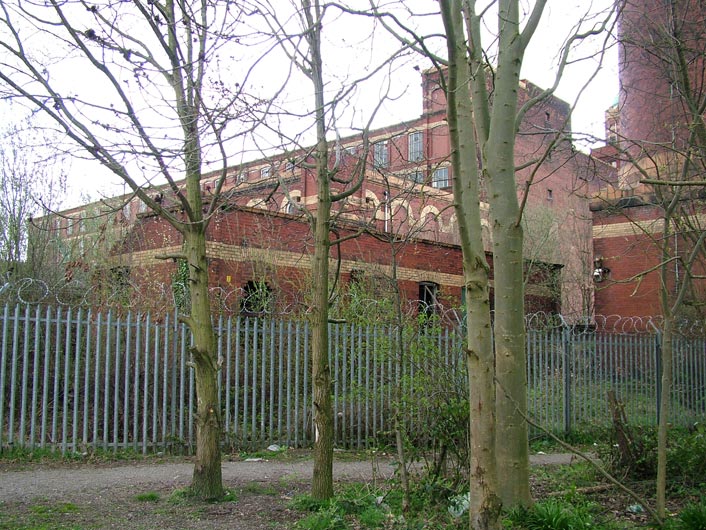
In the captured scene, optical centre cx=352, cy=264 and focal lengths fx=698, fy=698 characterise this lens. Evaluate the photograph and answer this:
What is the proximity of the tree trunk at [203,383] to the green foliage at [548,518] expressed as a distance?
9.46ft

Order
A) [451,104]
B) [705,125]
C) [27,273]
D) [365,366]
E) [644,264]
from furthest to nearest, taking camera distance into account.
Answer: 1. [644,264]
2. [27,273]
3. [365,366]
4. [705,125]
5. [451,104]

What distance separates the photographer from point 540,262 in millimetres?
24594

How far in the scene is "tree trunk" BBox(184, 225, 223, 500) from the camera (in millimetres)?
6949

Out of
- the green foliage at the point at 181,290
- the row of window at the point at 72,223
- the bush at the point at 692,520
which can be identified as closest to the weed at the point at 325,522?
the bush at the point at 692,520

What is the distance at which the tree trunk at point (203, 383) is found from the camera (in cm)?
695

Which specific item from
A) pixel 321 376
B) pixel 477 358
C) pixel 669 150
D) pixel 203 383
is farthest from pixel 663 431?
pixel 669 150

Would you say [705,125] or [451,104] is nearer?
[451,104]

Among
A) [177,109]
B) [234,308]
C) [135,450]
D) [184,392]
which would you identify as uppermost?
[177,109]

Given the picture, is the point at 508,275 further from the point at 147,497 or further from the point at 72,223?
→ the point at 72,223

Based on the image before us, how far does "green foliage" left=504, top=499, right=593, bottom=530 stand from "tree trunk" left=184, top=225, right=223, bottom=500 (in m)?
2.88

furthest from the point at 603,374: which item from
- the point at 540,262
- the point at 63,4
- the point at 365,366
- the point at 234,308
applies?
the point at 63,4

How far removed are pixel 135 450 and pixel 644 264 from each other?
1851 centimetres

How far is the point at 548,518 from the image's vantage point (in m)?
6.17

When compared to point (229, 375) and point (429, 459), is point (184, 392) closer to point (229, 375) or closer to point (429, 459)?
point (229, 375)
